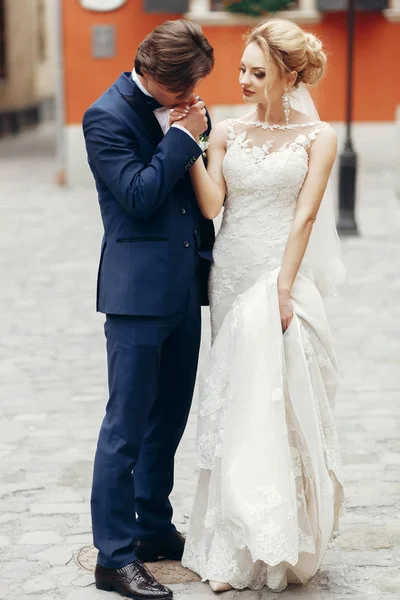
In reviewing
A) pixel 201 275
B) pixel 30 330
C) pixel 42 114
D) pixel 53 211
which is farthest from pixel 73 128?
pixel 42 114

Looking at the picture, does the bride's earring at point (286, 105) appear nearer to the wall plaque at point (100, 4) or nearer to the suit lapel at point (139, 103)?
the suit lapel at point (139, 103)

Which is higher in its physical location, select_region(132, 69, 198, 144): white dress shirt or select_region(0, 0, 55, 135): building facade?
select_region(132, 69, 198, 144): white dress shirt

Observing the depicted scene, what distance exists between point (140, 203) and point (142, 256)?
0.76 ft

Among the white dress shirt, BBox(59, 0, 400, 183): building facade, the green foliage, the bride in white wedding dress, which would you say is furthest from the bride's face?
the green foliage

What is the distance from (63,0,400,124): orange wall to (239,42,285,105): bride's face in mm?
12175

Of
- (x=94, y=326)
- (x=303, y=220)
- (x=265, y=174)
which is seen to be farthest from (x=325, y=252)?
(x=94, y=326)

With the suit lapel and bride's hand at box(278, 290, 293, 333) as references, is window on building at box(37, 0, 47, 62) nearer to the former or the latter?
the suit lapel

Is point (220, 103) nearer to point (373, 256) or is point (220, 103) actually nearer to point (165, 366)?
point (373, 256)

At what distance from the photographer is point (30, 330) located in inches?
320

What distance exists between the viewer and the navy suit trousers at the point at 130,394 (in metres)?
3.91

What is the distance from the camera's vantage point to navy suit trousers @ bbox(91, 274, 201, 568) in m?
3.91

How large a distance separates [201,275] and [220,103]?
1243 cm

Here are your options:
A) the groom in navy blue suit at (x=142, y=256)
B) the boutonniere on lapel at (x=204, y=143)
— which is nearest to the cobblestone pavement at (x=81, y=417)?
the groom in navy blue suit at (x=142, y=256)

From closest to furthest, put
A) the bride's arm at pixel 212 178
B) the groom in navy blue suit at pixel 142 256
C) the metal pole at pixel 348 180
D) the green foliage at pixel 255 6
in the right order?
the groom in navy blue suit at pixel 142 256
the bride's arm at pixel 212 178
the metal pole at pixel 348 180
the green foliage at pixel 255 6
